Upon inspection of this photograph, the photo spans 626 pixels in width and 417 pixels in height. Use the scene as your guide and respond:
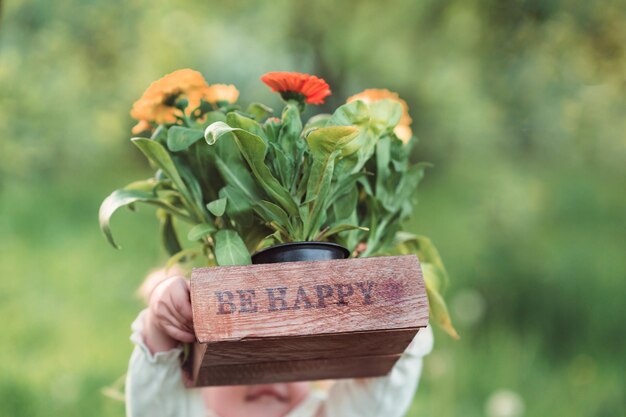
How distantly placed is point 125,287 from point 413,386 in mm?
1091

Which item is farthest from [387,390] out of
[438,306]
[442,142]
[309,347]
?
[442,142]

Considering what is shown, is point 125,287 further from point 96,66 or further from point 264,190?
point 264,190

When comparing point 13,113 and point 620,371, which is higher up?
point 13,113

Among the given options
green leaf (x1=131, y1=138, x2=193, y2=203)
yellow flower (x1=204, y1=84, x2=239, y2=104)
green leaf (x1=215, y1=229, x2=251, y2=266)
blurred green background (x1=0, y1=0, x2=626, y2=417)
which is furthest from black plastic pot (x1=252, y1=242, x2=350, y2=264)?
blurred green background (x1=0, y1=0, x2=626, y2=417)

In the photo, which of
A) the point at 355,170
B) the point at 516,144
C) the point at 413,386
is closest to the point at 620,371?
the point at 516,144

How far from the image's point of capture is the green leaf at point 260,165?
89 cm

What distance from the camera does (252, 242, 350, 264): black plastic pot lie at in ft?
2.91

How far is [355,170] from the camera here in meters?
0.96

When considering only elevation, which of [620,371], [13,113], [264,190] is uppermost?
[13,113]

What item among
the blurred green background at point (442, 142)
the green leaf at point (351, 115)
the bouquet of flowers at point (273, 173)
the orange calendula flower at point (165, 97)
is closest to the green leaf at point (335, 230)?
the bouquet of flowers at point (273, 173)

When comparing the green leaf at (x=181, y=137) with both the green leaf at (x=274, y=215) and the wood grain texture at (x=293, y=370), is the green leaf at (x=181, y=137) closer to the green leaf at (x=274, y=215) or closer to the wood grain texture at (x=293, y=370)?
the green leaf at (x=274, y=215)

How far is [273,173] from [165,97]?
0.58 ft

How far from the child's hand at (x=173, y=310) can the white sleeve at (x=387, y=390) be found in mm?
278

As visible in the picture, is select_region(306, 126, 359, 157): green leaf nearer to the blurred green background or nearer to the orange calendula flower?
the orange calendula flower
